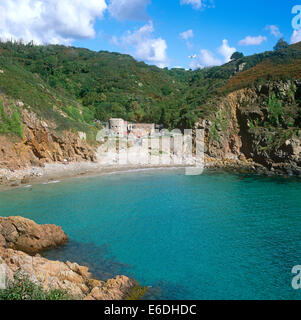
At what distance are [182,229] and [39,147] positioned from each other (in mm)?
24321

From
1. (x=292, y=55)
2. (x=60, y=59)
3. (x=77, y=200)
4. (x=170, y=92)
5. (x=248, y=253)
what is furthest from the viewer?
(x=60, y=59)

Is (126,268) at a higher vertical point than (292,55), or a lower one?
lower

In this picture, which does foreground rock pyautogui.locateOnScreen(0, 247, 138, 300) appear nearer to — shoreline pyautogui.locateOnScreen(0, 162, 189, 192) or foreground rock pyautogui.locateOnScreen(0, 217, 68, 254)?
foreground rock pyautogui.locateOnScreen(0, 217, 68, 254)

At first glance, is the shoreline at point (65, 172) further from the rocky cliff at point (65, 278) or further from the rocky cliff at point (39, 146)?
the rocky cliff at point (65, 278)

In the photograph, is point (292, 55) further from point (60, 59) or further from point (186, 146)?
point (60, 59)

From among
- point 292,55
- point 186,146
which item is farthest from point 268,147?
point 292,55

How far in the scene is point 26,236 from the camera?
1644 centimetres

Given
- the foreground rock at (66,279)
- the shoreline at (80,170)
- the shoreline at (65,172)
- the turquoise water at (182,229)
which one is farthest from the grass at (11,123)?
the foreground rock at (66,279)

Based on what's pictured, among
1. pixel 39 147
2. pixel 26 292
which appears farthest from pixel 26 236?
pixel 39 147

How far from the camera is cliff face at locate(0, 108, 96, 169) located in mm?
33562

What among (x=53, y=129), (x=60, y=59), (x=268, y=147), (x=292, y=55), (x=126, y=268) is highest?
(x=60, y=59)

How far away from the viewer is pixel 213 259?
1532cm

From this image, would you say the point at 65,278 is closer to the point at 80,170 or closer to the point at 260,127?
the point at 80,170

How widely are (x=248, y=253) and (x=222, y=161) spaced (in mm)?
29197
